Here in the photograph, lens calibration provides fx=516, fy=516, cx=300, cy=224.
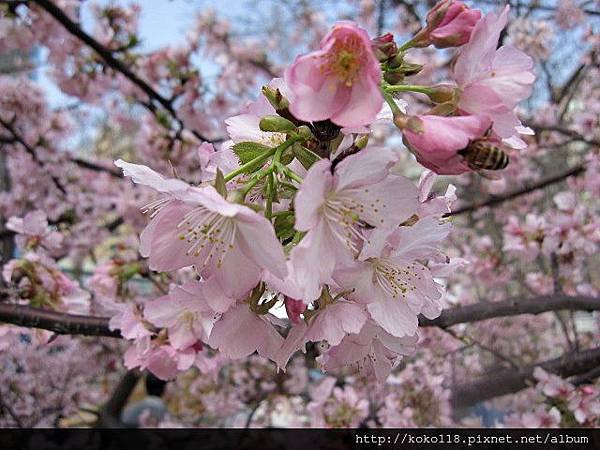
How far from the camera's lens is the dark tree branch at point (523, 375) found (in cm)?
210

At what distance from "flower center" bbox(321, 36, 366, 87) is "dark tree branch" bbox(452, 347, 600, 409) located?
192cm

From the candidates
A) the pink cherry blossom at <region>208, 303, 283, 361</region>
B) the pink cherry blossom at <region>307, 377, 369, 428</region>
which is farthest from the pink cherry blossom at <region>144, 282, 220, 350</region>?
the pink cherry blossom at <region>307, 377, 369, 428</region>

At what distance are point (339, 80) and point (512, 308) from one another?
1.42 meters

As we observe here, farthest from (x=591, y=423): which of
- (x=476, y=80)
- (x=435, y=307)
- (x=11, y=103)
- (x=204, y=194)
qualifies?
(x=11, y=103)

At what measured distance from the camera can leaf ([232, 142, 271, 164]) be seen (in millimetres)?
746

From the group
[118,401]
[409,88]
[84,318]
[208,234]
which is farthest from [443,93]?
[118,401]

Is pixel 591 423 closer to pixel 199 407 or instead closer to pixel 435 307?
pixel 435 307

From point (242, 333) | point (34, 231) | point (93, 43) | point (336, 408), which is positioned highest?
point (242, 333)

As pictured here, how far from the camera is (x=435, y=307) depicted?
841mm

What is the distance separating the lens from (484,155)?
0.60m

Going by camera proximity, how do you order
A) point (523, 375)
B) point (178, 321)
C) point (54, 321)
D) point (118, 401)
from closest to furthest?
point (178, 321) < point (54, 321) < point (523, 375) < point (118, 401)

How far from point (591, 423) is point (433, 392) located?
94 cm

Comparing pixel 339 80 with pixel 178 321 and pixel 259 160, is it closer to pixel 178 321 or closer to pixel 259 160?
pixel 259 160

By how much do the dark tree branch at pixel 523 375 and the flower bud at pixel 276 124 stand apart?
6.22ft
